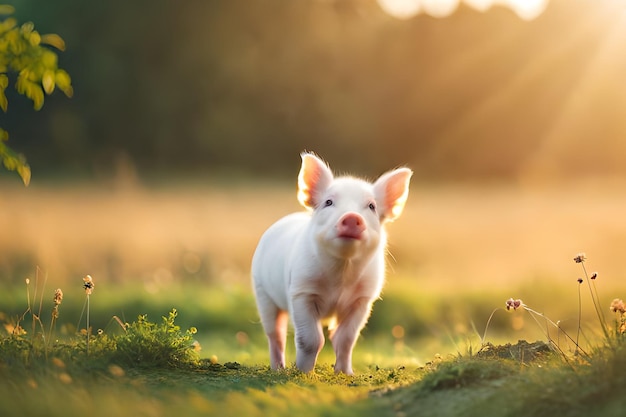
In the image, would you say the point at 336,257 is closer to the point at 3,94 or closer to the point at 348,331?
the point at 348,331

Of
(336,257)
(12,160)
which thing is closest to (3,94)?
(12,160)

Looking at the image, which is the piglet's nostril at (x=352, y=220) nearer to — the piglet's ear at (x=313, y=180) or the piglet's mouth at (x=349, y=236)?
the piglet's mouth at (x=349, y=236)

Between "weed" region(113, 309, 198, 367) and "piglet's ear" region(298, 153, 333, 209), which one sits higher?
"piglet's ear" region(298, 153, 333, 209)

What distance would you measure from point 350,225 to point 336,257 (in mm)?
453

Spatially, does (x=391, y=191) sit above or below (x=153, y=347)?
above

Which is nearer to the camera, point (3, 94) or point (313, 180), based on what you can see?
point (3, 94)

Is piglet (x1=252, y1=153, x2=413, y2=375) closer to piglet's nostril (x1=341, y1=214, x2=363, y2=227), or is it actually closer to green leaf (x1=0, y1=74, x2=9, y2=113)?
piglet's nostril (x1=341, y1=214, x2=363, y2=227)

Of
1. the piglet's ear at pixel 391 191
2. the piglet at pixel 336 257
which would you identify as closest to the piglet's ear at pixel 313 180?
the piglet at pixel 336 257

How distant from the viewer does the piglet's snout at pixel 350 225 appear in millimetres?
6133

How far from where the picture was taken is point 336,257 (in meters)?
6.51

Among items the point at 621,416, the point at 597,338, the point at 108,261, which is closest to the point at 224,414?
the point at 621,416

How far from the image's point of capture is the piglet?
6.34m

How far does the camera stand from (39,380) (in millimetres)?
4852

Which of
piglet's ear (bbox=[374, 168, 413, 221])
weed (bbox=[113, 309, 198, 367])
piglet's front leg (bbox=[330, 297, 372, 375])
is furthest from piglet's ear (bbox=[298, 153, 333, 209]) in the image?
weed (bbox=[113, 309, 198, 367])
